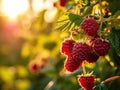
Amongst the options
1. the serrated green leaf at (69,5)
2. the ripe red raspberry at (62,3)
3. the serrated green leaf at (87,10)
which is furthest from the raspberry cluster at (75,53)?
the ripe red raspberry at (62,3)

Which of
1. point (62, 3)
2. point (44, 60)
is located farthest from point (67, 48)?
point (44, 60)

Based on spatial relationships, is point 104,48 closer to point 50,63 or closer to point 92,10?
point 92,10

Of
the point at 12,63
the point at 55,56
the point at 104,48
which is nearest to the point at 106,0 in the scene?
the point at 104,48

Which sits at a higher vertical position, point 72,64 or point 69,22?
point 69,22

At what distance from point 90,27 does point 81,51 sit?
0.10 meters

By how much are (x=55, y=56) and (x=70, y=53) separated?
6.92ft

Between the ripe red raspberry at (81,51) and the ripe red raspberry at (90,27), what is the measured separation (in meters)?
0.05

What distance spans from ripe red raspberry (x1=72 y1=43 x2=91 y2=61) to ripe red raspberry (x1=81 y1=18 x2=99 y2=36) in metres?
0.05

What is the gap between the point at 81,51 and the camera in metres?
1.72

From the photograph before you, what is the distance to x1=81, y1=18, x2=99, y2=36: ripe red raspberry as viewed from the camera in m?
1.73

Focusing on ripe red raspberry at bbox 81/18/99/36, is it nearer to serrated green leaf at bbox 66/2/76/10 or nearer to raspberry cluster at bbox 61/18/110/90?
raspberry cluster at bbox 61/18/110/90

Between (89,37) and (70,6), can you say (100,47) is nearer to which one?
(89,37)

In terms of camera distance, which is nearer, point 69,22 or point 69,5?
point 69,22

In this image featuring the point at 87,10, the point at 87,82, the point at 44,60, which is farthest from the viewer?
Result: the point at 44,60
